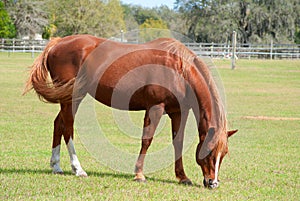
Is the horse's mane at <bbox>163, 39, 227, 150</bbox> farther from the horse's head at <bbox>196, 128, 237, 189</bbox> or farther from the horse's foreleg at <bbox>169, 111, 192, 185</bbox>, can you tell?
the horse's foreleg at <bbox>169, 111, 192, 185</bbox>

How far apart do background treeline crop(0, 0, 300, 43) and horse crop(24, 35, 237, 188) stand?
47462mm

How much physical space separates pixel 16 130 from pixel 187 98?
17.6 feet

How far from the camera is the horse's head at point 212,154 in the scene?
612 centimetres

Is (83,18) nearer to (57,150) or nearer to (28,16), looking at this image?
(28,16)

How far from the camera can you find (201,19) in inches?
2189

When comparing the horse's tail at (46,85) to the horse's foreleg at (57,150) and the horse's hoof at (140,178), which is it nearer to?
the horse's foreleg at (57,150)

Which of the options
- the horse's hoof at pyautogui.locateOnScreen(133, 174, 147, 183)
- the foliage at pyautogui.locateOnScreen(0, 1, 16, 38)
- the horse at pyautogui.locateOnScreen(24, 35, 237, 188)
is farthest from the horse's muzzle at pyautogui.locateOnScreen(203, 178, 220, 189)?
the foliage at pyautogui.locateOnScreen(0, 1, 16, 38)

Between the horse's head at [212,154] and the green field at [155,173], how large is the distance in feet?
0.45

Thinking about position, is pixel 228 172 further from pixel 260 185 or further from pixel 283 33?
pixel 283 33

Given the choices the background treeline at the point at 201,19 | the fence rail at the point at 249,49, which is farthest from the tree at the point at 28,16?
the fence rail at the point at 249,49

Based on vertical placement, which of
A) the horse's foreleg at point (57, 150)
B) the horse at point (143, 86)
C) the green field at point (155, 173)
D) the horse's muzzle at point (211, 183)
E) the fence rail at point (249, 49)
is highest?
the horse at point (143, 86)

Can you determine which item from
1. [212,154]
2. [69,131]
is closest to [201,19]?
[69,131]

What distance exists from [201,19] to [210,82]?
50.0m

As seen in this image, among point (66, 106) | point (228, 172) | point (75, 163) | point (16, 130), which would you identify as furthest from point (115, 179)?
point (16, 130)
